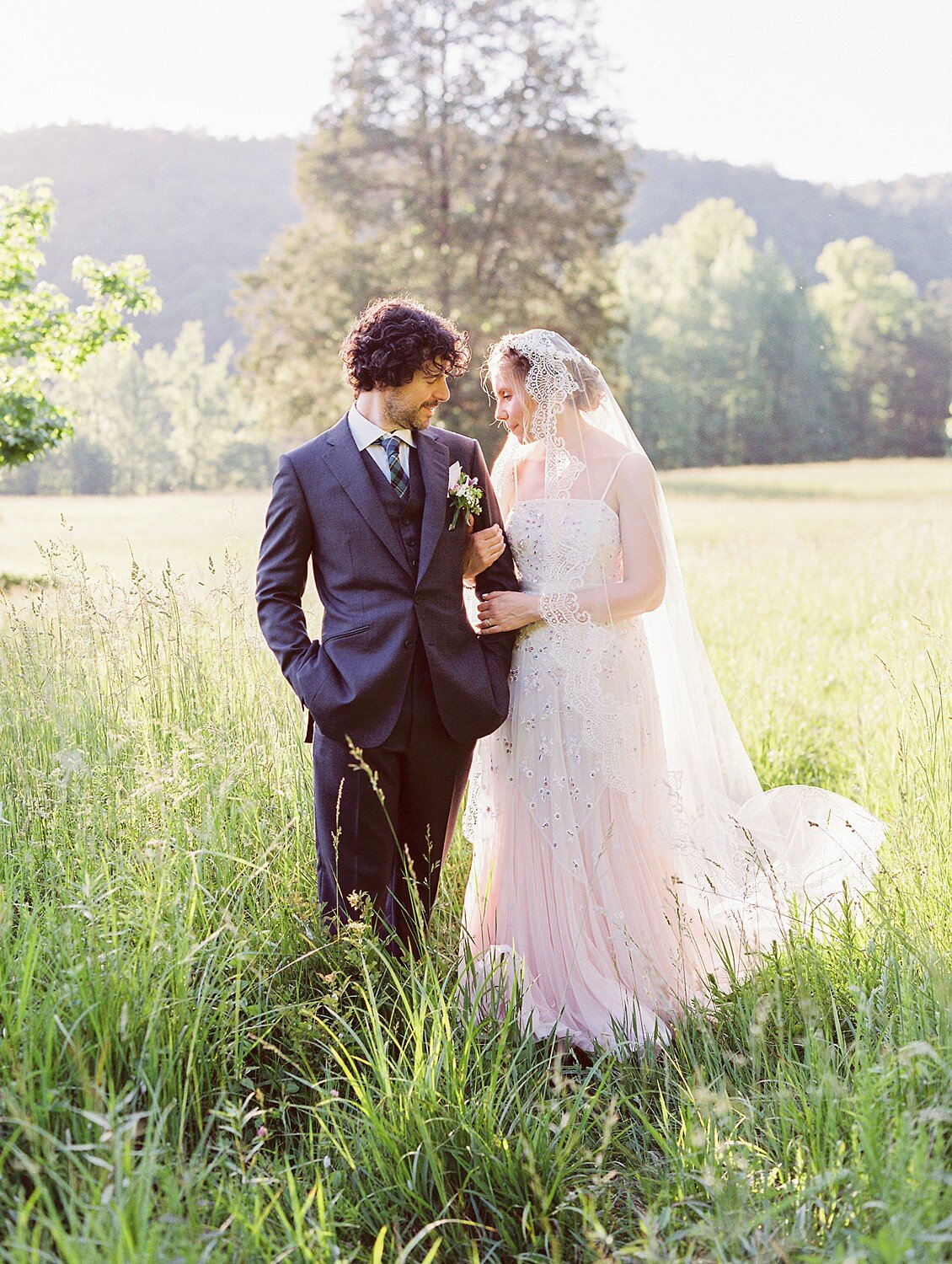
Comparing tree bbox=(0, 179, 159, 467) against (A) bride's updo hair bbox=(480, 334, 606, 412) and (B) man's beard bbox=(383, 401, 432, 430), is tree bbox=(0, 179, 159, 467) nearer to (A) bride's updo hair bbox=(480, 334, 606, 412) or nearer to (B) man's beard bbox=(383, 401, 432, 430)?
(A) bride's updo hair bbox=(480, 334, 606, 412)

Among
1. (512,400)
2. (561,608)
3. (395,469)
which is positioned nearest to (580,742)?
(561,608)

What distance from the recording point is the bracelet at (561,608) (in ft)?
12.3

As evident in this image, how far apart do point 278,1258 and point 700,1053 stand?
162 cm

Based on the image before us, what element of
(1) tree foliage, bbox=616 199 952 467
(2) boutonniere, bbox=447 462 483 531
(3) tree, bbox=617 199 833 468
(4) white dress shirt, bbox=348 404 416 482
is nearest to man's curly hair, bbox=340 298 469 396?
(4) white dress shirt, bbox=348 404 416 482

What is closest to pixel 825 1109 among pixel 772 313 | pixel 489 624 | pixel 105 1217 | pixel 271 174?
pixel 105 1217

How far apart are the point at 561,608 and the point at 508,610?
20 cm

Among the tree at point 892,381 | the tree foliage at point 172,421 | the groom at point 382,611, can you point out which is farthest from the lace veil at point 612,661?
the tree at point 892,381

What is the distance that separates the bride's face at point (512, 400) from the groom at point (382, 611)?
1.28ft

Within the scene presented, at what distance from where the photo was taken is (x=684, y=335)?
5800 cm

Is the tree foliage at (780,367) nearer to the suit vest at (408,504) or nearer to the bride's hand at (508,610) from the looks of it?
the bride's hand at (508,610)

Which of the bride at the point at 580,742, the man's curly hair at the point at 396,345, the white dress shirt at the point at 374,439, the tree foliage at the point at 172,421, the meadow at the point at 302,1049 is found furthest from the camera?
the tree foliage at the point at 172,421

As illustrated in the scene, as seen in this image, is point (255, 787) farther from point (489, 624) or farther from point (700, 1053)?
point (700, 1053)

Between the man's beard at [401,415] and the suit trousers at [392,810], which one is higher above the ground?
the man's beard at [401,415]

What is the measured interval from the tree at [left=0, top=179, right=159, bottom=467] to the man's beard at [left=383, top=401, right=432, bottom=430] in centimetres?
888
